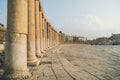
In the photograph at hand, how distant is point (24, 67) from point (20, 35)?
1.16 meters

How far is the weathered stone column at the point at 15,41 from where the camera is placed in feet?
26.8

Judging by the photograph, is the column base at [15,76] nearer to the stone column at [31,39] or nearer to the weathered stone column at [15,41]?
the weathered stone column at [15,41]

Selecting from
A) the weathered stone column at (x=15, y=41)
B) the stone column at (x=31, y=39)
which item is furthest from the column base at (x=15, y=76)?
the stone column at (x=31, y=39)

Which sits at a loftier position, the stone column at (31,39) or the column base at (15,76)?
the stone column at (31,39)

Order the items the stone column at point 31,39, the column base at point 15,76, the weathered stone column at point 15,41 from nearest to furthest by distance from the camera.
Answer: the column base at point 15,76 < the weathered stone column at point 15,41 < the stone column at point 31,39

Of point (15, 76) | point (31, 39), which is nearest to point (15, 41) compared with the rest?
point (15, 76)

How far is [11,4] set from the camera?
823 centimetres

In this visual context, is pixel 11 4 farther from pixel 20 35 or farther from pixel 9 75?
pixel 9 75

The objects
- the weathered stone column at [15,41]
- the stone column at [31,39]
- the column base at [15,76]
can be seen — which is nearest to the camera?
the column base at [15,76]

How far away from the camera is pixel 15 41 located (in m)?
8.29

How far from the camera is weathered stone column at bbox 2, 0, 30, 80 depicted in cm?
817

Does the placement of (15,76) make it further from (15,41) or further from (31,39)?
(31,39)

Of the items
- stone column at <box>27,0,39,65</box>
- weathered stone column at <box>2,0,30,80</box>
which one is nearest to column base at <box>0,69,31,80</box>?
weathered stone column at <box>2,0,30,80</box>

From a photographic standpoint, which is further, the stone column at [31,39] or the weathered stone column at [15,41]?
the stone column at [31,39]
